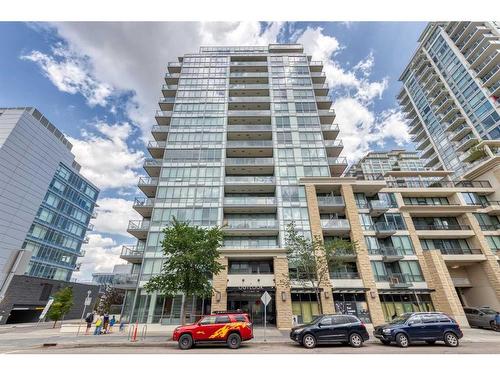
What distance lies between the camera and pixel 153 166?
105ft

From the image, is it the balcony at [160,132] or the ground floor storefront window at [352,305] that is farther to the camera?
the balcony at [160,132]

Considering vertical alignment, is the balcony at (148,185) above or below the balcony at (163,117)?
below

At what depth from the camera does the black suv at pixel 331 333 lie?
41.9 feet

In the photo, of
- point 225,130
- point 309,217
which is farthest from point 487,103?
point 225,130

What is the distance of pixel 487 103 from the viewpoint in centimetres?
4450

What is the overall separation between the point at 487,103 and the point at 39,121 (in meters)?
87.1

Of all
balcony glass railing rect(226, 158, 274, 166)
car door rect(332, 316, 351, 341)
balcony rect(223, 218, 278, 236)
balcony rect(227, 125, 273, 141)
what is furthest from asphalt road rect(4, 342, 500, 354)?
balcony rect(227, 125, 273, 141)

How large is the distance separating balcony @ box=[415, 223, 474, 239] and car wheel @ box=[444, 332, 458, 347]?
674 inches

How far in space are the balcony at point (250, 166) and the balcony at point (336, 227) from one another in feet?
35.3

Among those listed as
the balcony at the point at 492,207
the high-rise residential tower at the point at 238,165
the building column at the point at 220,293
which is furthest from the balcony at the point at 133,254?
the balcony at the point at 492,207

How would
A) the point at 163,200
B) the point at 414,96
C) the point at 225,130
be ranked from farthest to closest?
1. the point at 414,96
2. the point at 225,130
3. the point at 163,200

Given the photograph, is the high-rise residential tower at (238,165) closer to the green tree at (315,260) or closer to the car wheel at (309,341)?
the green tree at (315,260)

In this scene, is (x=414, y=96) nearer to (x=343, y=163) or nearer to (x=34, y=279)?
(x=343, y=163)

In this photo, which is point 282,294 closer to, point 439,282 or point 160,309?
point 160,309
